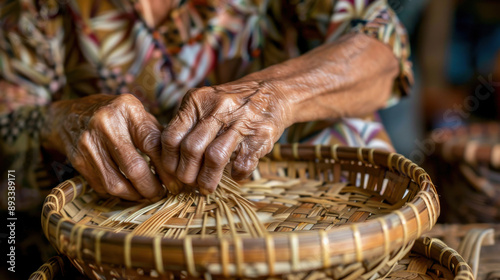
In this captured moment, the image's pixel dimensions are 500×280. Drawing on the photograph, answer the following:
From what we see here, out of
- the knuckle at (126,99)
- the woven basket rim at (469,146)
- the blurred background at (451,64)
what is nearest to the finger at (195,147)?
the knuckle at (126,99)

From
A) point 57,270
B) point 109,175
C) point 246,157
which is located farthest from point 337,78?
point 57,270

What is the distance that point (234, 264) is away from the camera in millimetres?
369

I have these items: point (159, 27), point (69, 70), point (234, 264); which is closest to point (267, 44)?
point (159, 27)

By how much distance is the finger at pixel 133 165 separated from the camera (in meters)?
0.55

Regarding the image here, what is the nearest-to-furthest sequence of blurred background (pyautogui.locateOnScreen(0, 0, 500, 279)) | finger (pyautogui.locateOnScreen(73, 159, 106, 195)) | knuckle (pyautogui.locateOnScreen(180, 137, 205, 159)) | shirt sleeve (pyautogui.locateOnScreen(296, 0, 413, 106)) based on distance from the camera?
knuckle (pyautogui.locateOnScreen(180, 137, 205, 159)) → finger (pyautogui.locateOnScreen(73, 159, 106, 195)) → shirt sleeve (pyautogui.locateOnScreen(296, 0, 413, 106)) → blurred background (pyautogui.locateOnScreen(0, 0, 500, 279))

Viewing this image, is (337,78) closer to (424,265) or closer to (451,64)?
(424,265)

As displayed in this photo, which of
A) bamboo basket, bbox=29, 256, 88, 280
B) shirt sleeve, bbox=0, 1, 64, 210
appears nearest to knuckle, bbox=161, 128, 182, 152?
bamboo basket, bbox=29, 256, 88, 280

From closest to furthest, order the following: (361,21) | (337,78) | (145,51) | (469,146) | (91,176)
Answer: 1. (91,176)
2. (337,78)
3. (361,21)
4. (145,51)
5. (469,146)

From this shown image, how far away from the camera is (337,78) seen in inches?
30.4

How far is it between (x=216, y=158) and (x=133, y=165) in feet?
0.39

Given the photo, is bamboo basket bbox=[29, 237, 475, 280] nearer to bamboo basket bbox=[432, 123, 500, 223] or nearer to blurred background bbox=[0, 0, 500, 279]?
bamboo basket bbox=[432, 123, 500, 223]

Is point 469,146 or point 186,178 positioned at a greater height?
point 186,178

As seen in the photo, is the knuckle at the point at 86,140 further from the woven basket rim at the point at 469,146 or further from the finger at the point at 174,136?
the woven basket rim at the point at 469,146

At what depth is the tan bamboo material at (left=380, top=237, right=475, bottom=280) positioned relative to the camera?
0.52 meters
